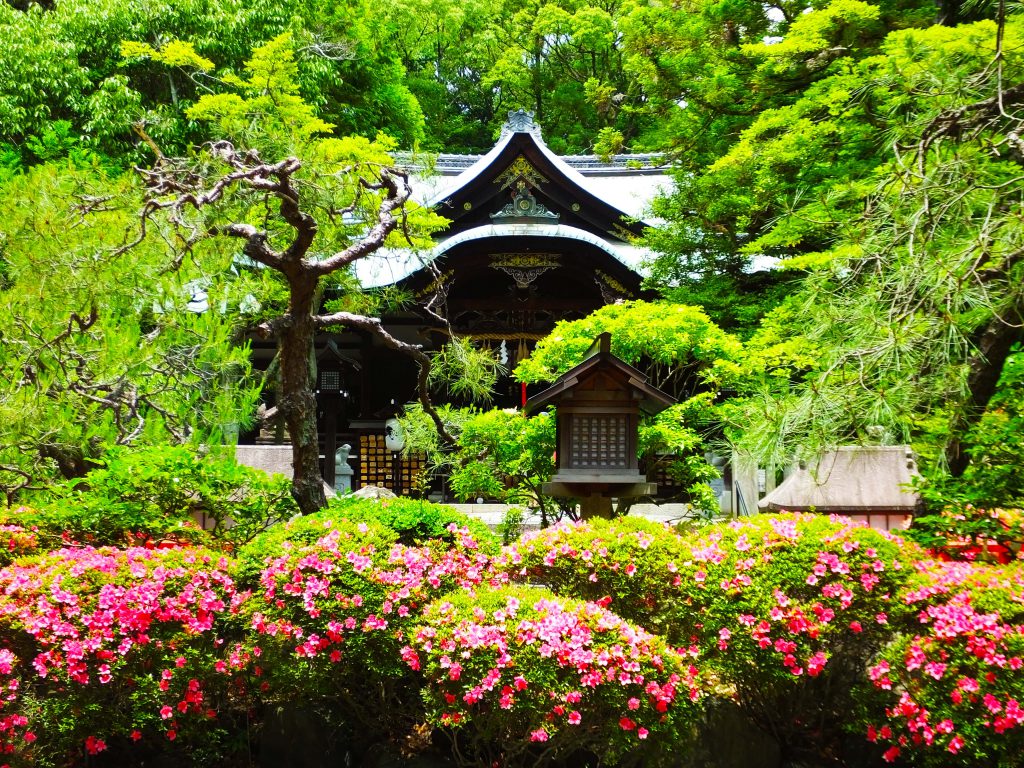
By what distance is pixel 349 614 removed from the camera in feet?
13.4

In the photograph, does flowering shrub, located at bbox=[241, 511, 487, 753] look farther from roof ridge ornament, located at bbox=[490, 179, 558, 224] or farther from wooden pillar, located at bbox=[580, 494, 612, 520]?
roof ridge ornament, located at bbox=[490, 179, 558, 224]

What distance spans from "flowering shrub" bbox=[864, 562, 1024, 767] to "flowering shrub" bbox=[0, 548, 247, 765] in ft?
10.6

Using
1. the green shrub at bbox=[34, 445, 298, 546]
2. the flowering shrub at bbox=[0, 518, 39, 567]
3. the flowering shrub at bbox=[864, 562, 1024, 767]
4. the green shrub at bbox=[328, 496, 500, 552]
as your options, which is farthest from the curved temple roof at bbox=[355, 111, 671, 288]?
the flowering shrub at bbox=[864, 562, 1024, 767]

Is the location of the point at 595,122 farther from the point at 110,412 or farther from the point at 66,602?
the point at 66,602

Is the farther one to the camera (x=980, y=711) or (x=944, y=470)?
(x=944, y=470)

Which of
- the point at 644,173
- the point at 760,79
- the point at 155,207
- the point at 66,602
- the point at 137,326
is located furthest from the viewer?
the point at 644,173

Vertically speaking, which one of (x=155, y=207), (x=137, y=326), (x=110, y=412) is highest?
(x=155, y=207)

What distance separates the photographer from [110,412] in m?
6.34

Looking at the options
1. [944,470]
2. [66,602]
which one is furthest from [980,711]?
[66,602]

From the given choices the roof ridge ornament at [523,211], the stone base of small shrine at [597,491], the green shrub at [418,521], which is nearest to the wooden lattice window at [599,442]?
the stone base of small shrine at [597,491]

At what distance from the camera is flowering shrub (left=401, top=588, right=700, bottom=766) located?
3678 mm

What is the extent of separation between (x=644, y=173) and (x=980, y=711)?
53.7 feet

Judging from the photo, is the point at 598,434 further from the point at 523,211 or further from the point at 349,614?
the point at 523,211

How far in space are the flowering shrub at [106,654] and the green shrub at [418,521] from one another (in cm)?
82
